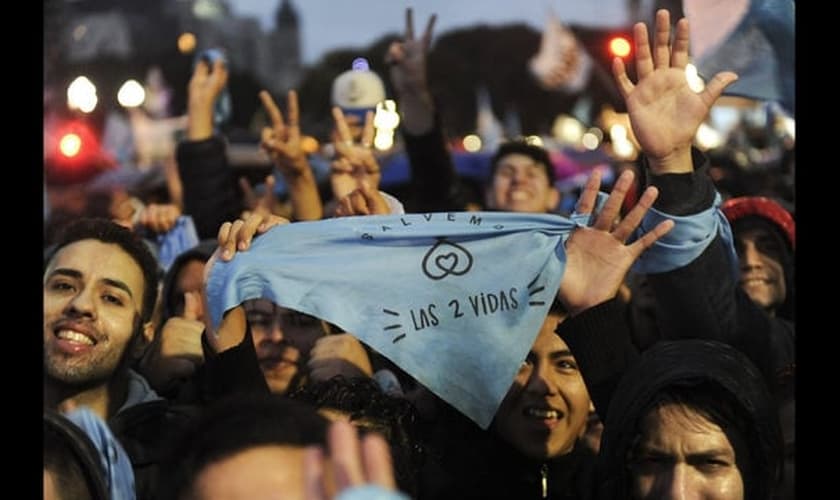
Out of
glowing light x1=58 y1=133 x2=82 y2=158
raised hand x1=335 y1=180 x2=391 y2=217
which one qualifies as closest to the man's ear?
raised hand x1=335 y1=180 x2=391 y2=217

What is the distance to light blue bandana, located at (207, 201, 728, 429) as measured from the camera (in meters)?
3.45

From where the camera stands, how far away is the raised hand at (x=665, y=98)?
3.56 metres

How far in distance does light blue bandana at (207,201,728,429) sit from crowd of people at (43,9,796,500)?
Answer: 1cm

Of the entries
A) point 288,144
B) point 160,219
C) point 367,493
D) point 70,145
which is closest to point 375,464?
point 367,493

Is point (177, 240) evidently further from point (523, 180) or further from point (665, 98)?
point (665, 98)

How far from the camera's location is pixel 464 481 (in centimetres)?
372

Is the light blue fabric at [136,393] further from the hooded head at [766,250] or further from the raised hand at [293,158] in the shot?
the hooded head at [766,250]

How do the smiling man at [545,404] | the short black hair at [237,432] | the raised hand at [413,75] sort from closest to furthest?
the short black hair at [237,432] → the smiling man at [545,404] → the raised hand at [413,75]

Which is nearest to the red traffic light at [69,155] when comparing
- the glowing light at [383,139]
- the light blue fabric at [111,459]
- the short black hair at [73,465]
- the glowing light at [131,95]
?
the glowing light at [131,95]

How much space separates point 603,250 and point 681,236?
0.63 ft

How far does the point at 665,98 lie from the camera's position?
3625mm

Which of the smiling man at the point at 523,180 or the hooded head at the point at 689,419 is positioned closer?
the hooded head at the point at 689,419

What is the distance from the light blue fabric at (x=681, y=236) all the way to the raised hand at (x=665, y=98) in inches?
4.6
